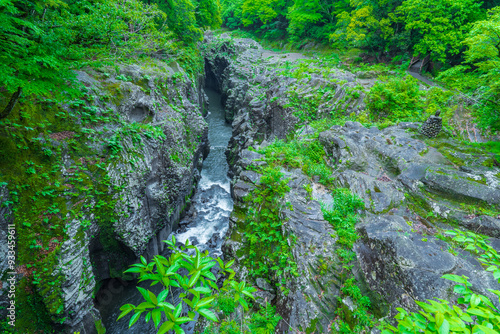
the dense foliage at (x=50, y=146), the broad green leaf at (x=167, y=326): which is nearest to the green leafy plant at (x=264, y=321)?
the broad green leaf at (x=167, y=326)

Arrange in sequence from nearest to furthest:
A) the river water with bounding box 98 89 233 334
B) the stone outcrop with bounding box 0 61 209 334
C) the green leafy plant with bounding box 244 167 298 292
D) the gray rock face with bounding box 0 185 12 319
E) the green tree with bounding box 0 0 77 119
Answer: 1. the green tree with bounding box 0 0 77 119
2. the gray rock face with bounding box 0 185 12 319
3. the green leafy plant with bounding box 244 167 298 292
4. the stone outcrop with bounding box 0 61 209 334
5. the river water with bounding box 98 89 233 334

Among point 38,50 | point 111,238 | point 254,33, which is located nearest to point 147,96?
point 38,50

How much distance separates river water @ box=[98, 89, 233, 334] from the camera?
35.2 ft

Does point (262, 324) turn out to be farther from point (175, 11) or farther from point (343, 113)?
point (175, 11)

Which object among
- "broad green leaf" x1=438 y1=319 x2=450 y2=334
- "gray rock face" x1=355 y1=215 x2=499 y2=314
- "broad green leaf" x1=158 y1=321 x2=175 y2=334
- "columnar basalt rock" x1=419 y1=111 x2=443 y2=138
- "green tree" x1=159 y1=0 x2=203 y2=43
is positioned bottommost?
"gray rock face" x1=355 y1=215 x2=499 y2=314

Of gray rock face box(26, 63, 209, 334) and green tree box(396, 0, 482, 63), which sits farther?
green tree box(396, 0, 482, 63)

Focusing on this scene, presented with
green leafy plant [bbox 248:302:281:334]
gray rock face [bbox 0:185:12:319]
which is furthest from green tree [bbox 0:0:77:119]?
green leafy plant [bbox 248:302:281:334]

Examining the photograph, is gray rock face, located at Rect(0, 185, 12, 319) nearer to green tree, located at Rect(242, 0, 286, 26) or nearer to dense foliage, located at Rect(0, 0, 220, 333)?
dense foliage, located at Rect(0, 0, 220, 333)

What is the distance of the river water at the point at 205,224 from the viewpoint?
10.7 meters

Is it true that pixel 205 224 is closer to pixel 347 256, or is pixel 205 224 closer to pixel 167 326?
pixel 347 256

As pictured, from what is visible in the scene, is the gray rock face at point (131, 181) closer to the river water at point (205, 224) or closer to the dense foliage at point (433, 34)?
the river water at point (205, 224)

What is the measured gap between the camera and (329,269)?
287 inches

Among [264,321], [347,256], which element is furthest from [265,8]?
[264,321]

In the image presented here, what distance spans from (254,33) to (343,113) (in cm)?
3826
